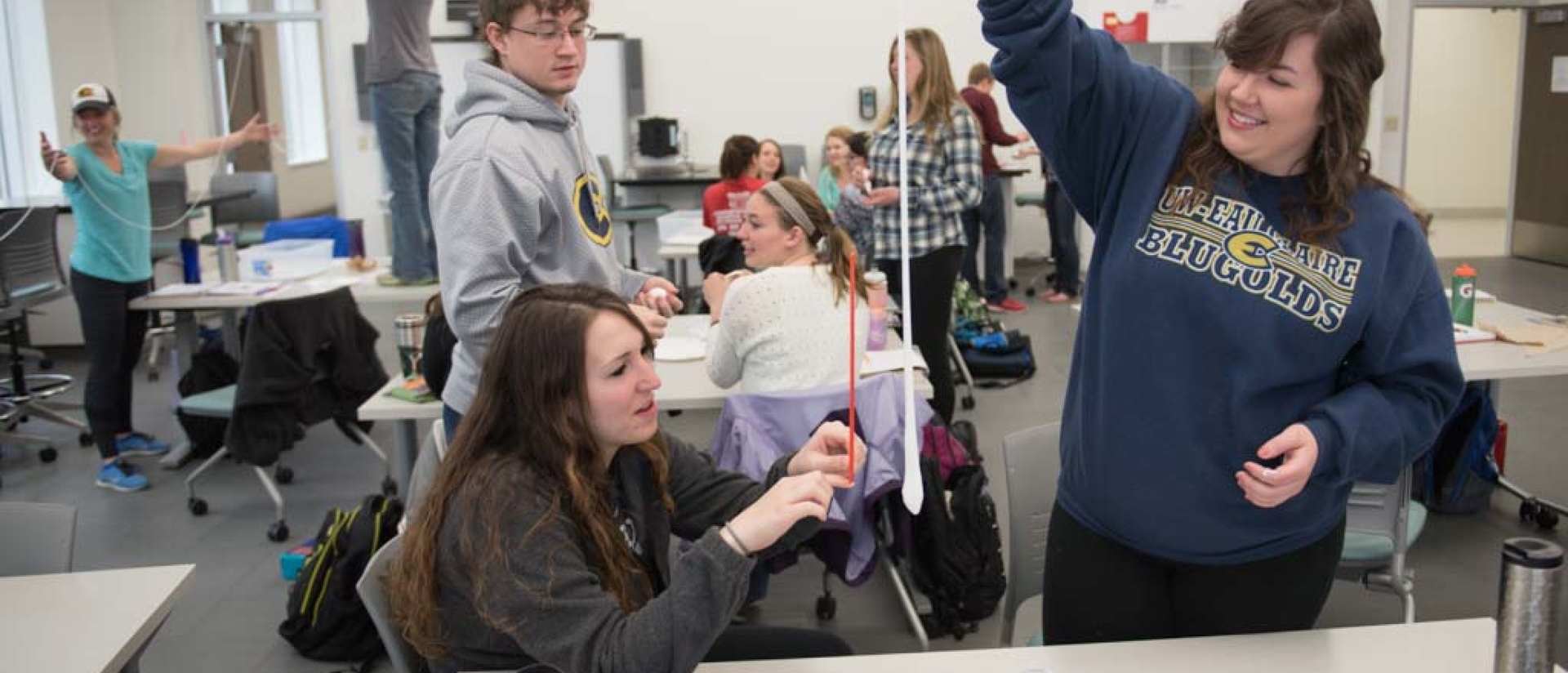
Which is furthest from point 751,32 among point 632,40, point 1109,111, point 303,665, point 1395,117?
point 1109,111

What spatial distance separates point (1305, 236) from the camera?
1.46 metres

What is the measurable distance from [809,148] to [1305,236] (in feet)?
26.3

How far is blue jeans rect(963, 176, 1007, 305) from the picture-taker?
7.75 metres

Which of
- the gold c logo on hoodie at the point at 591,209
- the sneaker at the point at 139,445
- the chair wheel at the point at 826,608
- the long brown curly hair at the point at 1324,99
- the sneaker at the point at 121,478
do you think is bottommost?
the chair wheel at the point at 826,608

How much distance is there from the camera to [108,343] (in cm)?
450

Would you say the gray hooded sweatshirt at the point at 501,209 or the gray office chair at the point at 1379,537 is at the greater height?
the gray hooded sweatshirt at the point at 501,209

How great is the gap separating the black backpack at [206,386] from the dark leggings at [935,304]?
8.26 feet

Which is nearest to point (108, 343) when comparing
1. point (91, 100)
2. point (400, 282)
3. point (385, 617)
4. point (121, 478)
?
point (121, 478)

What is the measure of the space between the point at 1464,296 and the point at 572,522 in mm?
3074

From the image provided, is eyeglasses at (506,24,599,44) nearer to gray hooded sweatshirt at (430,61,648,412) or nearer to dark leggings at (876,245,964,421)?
gray hooded sweatshirt at (430,61,648,412)

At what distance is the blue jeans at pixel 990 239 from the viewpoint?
775 centimetres

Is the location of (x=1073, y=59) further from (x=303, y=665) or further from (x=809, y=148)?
(x=809, y=148)

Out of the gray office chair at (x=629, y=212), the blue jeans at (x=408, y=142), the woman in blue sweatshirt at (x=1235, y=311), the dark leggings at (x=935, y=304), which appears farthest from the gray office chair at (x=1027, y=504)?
the gray office chair at (x=629, y=212)

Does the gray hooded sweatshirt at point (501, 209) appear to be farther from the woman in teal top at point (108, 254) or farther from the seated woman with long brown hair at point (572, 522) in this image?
the woman in teal top at point (108, 254)
